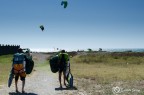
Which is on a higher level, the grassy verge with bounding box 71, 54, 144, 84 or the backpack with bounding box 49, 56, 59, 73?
the backpack with bounding box 49, 56, 59, 73

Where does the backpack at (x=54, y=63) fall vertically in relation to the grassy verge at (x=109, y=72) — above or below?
above

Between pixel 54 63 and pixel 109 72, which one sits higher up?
pixel 54 63

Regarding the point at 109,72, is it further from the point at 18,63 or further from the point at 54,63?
the point at 18,63

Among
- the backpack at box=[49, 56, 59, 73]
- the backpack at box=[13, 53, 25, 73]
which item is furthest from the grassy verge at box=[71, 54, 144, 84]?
the backpack at box=[13, 53, 25, 73]

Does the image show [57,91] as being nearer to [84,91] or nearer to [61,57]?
[84,91]

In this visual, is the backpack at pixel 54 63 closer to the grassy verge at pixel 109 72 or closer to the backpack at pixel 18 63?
the grassy verge at pixel 109 72

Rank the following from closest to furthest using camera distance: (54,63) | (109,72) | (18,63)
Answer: (18,63) → (54,63) → (109,72)

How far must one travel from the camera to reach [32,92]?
736 inches

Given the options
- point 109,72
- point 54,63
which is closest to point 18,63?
point 54,63

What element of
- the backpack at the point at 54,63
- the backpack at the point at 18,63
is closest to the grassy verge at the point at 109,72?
the backpack at the point at 54,63

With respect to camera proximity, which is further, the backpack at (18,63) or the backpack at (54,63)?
the backpack at (54,63)

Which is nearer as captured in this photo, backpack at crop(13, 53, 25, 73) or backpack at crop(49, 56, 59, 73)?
backpack at crop(13, 53, 25, 73)

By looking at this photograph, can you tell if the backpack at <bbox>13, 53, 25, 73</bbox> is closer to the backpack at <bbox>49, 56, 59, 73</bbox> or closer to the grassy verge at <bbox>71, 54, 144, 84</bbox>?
the backpack at <bbox>49, 56, 59, 73</bbox>

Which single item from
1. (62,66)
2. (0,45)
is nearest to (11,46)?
(0,45)
